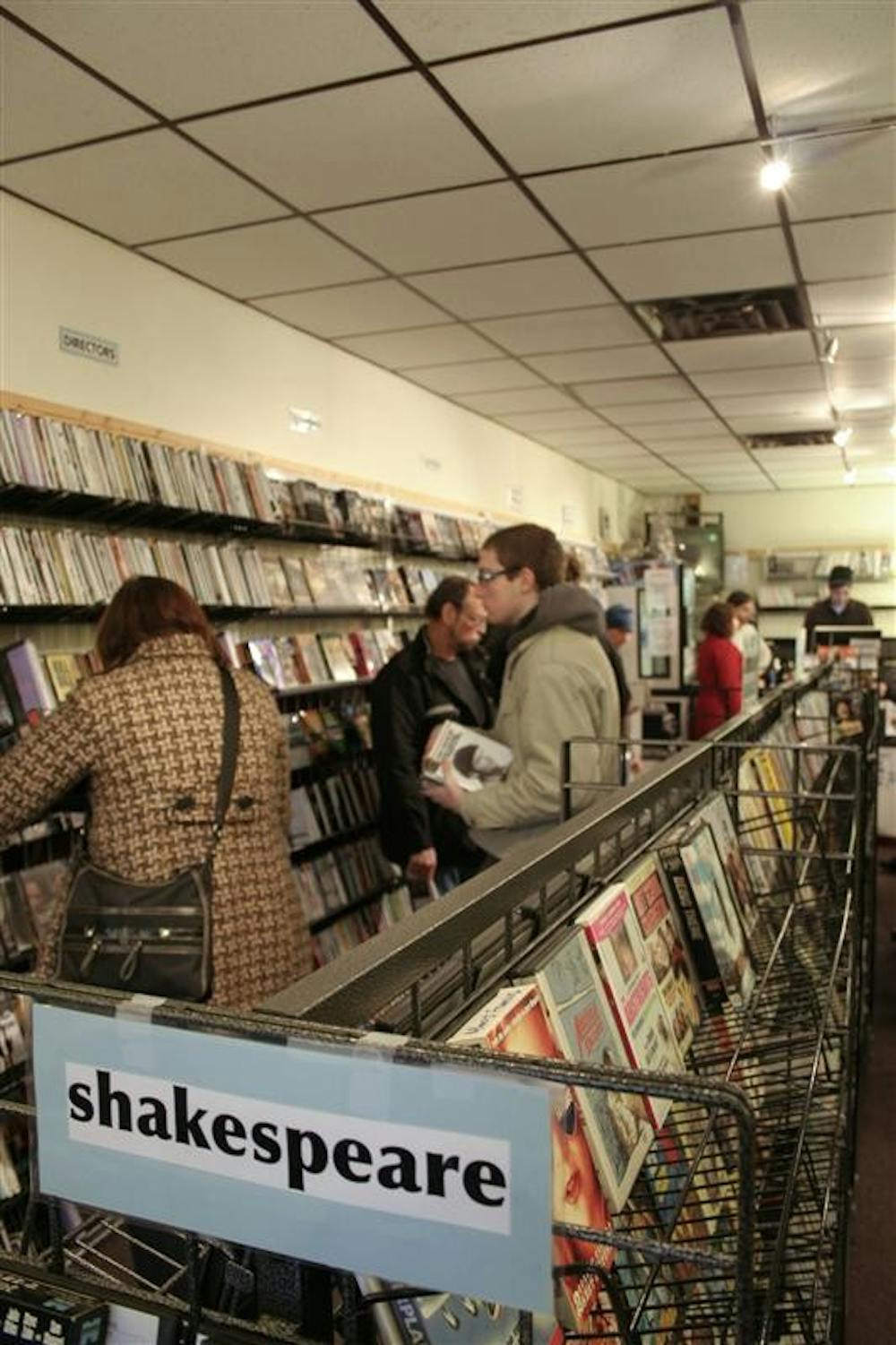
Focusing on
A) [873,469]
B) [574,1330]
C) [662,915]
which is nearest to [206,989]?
[662,915]

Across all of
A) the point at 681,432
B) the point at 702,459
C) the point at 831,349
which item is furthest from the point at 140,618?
the point at 702,459

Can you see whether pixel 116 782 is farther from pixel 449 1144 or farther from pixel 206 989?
pixel 449 1144

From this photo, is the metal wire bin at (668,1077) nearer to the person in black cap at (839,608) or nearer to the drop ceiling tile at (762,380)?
the drop ceiling tile at (762,380)

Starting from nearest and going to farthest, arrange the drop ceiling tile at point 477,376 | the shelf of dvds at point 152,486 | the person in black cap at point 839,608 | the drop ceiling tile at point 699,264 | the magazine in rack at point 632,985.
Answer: the magazine in rack at point 632,985
the shelf of dvds at point 152,486
the drop ceiling tile at point 699,264
the drop ceiling tile at point 477,376
the person in black cap at point 839,608

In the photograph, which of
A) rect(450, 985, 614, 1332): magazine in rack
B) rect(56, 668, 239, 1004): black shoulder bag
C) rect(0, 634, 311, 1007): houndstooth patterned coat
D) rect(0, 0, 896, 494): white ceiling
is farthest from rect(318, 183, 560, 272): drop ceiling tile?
rect(450, 985, 614, 1332): magazine in rack

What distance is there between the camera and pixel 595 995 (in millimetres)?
1106

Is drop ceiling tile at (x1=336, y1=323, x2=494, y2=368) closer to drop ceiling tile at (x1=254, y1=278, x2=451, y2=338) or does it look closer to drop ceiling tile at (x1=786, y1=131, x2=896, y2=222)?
drop ceiling tile at (x1=254, y1=278, x2=451, y2=338)

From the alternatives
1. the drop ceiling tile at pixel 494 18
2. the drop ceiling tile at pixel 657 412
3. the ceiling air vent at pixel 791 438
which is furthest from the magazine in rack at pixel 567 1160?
the ceiling air vent at pixel 791 438

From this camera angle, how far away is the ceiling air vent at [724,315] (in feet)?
14.4

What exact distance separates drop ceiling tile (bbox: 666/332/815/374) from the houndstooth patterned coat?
3.66 metres

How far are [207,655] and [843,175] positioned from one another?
7.84 feet

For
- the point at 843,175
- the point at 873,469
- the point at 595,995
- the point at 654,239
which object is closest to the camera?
the point at 595,995

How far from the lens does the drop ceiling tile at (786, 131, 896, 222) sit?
2.82 m

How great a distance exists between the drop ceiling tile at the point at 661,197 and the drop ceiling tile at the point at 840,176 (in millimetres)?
109
